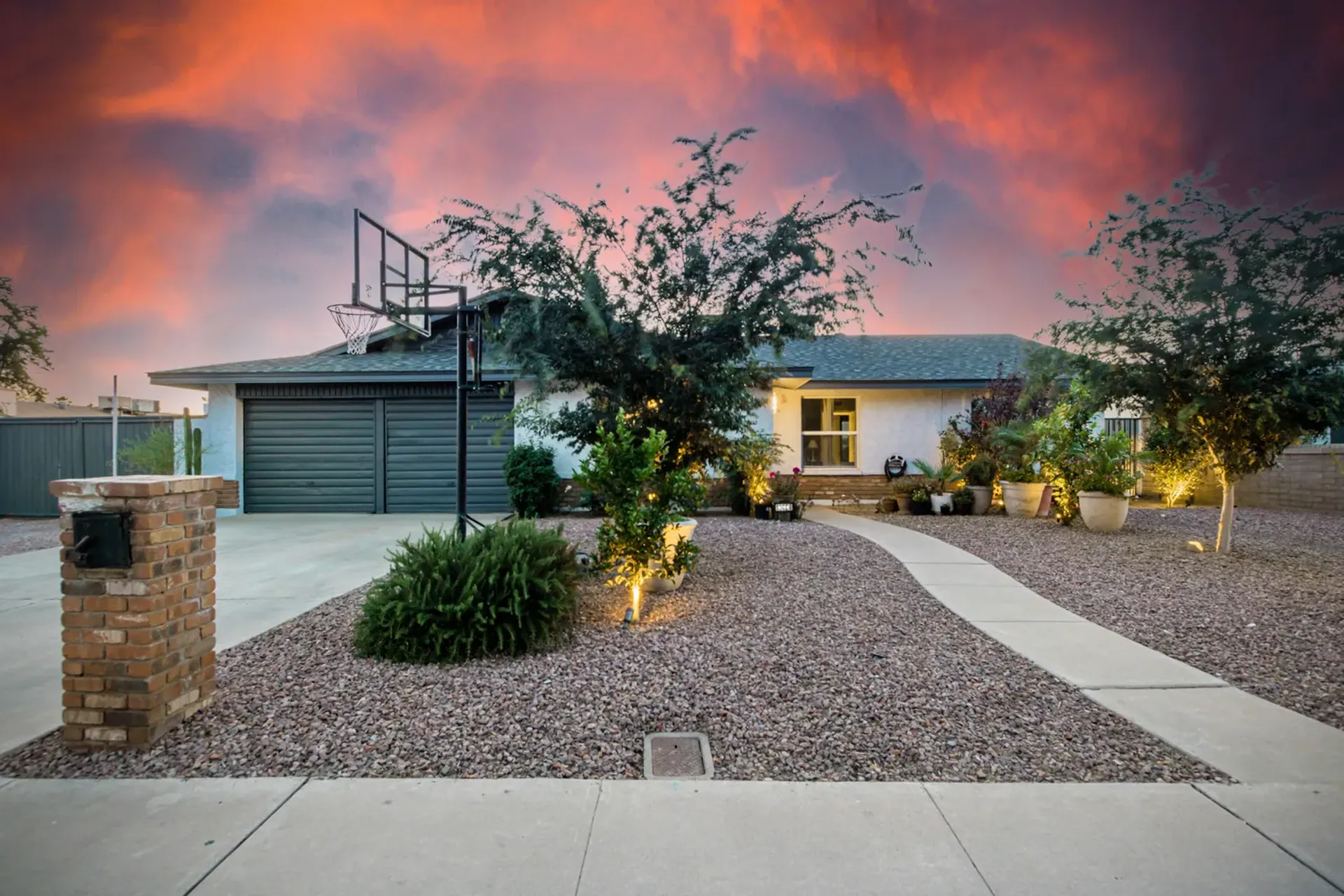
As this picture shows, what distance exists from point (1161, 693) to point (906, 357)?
12.8 meters

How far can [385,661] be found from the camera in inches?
155

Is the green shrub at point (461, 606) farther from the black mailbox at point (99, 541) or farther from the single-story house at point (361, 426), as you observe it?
the single-story house at point (361, 426)

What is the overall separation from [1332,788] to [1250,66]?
4.12 m

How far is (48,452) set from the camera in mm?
12758

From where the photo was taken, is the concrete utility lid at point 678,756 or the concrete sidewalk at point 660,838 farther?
the concrete utility lid at point 678,756

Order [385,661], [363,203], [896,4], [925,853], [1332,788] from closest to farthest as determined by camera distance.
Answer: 1. [925,853]
2. [1332,788]
3. [385,661]
4. [896,4]
5. [363,203]

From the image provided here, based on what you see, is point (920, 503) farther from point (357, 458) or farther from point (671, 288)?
point (357, 458)

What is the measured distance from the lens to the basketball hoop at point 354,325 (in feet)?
38.0

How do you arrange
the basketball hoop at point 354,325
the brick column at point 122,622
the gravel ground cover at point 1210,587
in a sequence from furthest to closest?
the basketball hoop at point 354,325
the gravel ground cover at point 1210,587
the brick column at point 122,622

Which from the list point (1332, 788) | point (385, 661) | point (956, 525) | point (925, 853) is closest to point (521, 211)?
point (385, 661)

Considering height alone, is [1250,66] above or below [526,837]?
above

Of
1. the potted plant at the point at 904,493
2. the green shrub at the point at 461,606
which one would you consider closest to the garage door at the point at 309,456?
the green shrub at the point at 461,606

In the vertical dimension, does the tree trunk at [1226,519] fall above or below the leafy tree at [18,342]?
below

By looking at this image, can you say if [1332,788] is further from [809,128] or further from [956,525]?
[809,128]
